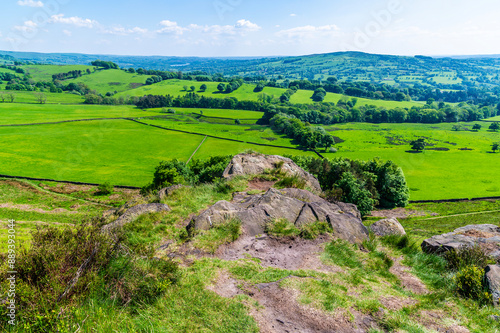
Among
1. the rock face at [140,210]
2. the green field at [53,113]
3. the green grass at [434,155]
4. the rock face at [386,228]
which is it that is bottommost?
the green grass at [434,155]

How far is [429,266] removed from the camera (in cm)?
1438

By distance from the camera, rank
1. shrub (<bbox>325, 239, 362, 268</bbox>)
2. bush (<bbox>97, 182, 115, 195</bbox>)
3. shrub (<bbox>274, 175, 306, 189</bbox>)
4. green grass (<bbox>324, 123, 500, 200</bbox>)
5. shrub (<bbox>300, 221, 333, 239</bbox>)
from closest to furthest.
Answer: shrub (<bbox>325, 239, 362, 268</bbox>) < shrub (<bbox>300, 221, 333, 239</bbox>) < shrub (<bbox>274, 175, 306, 189</bbox>) < bush (<bbox>97, 182, 115, 195</bbox>) < green grass (<bbox>324, 123, 500, 200</bbox>)

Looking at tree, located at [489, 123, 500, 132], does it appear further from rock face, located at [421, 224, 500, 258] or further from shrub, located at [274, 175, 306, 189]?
shrub, located at [274, 175, 306, 189]

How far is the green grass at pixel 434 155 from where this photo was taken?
66.9 m

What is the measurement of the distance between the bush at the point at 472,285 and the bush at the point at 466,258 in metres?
1.12

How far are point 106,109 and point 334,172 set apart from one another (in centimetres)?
13562

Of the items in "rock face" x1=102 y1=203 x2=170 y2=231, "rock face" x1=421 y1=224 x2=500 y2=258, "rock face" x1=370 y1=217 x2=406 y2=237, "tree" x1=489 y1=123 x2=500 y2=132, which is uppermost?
"rock face" x1=102 y1=203 x2=170 y2=231

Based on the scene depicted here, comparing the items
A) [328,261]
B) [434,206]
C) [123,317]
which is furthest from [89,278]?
[434,206]

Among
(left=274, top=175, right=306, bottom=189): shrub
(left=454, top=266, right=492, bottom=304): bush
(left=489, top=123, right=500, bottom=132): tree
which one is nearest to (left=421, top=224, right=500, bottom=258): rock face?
(left=454, top=266, right=492, bottom=304): bush

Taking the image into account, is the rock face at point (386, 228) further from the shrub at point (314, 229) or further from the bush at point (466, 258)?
the shrub at point (314, 229)

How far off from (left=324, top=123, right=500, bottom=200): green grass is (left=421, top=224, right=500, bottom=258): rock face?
47191 millimetres

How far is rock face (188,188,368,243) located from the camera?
15719mm

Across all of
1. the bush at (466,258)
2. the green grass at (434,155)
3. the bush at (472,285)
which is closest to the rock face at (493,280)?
the bush at (472,285)

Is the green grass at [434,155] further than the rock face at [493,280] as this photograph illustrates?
Yes
